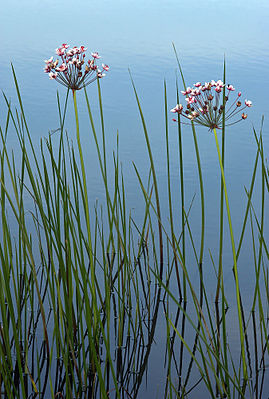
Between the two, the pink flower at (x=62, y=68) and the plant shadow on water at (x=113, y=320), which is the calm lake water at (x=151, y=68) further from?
the pink flower at (x=62, y=68)

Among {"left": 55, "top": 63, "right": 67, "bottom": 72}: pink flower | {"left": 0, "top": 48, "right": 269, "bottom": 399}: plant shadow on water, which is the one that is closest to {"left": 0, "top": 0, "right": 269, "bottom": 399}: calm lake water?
{"left": 0, "top": 48, "right": 269, "bottom": 399}: plant shadow on water

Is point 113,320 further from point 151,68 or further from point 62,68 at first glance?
point 151,68

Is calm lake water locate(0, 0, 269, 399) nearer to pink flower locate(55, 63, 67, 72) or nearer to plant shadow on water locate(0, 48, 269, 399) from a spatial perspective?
plant shadow on water locate(0, 48, 269, 399)

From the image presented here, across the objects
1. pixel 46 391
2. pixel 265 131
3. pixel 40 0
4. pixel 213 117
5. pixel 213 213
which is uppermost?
pixel 40 0

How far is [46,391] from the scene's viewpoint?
2.50 meters

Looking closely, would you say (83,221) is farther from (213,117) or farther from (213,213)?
Result: (213,117)

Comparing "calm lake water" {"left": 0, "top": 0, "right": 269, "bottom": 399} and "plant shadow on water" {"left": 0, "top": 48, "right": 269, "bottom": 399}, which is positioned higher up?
"calm lake water" {"left": 0, "top": 0, "right": 269, "bottom": 399}

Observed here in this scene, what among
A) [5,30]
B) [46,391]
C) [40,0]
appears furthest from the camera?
[40,0]

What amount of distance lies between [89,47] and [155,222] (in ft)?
15.1

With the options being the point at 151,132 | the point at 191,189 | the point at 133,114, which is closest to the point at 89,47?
the point at 133,114

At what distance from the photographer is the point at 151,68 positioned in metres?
7.34

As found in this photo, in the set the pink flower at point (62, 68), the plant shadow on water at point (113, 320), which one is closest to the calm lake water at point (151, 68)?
the plant shadow on water at point (113, 320)

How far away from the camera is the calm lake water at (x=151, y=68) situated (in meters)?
4.86

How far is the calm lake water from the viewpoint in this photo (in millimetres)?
4855
